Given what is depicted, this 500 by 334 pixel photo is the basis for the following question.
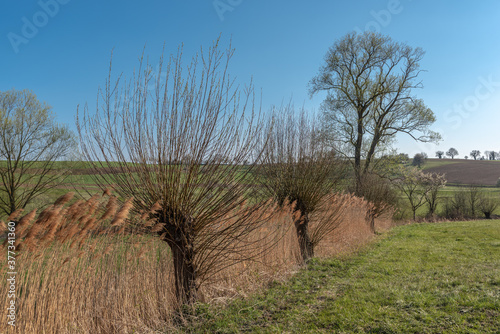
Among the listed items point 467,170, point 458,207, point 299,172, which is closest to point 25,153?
point 299,172

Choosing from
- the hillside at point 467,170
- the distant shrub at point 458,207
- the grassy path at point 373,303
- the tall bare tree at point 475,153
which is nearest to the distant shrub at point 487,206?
the distant shrub at point 458,207

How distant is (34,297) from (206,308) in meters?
2.22

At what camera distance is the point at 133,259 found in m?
4.59

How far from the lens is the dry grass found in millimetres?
3170

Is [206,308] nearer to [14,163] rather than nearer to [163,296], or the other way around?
[163,296]

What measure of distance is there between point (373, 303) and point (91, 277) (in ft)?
13.8

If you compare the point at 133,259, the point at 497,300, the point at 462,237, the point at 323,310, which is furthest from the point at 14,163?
the point at 462,237

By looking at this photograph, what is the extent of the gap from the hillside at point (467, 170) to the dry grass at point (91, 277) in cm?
6878

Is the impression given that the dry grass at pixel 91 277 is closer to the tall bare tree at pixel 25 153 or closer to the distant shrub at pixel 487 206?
the tall bare tree at pixel 25 153

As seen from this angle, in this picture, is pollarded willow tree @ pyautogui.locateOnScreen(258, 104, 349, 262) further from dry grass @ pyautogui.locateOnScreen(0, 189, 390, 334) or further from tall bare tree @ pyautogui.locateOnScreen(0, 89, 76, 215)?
tall bare tree @ pyautogui.locateOnScreen(0, 89, 76, 215)

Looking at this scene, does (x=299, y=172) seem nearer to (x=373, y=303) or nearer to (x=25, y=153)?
(x=373, y=303)

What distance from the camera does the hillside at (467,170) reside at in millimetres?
63403

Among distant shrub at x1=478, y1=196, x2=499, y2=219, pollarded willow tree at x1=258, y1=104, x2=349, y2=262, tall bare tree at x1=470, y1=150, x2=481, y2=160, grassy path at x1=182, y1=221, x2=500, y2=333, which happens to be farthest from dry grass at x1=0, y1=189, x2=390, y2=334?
tall bare tree at x1=470, y1=150, x2=481, y2=160

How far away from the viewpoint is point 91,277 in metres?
3.80
